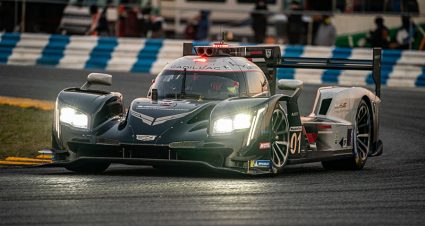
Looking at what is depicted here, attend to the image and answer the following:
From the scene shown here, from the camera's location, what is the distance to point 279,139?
1279 cm

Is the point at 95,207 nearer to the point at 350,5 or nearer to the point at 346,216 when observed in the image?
the point at 346,216

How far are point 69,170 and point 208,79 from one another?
5.90 feet

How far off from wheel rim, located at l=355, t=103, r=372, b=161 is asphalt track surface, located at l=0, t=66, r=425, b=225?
0.28m

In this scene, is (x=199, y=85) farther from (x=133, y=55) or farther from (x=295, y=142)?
(x=133, y=55)

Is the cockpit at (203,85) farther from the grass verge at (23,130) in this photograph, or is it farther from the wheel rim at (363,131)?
the grass verge at (23,130)

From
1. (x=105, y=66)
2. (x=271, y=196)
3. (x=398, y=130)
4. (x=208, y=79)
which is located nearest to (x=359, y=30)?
(x=105, y=66)

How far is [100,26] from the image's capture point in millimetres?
28156

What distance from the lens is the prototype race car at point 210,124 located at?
1203cm

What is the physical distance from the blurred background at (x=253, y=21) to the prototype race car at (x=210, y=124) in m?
12.3

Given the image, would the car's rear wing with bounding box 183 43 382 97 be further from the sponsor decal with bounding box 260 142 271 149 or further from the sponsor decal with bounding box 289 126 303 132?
the sponsor decal with bounding box 260 142 271 149

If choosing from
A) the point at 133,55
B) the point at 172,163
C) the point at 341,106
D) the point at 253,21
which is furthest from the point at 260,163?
the point at 253,21

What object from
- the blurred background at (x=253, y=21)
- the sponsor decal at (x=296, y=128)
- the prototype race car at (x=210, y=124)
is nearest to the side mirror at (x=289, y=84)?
the prototype race car at (x=210, y=124)

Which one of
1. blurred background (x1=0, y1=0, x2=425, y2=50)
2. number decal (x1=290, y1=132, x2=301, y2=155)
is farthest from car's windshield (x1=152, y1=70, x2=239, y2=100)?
blurred background (x1=0, y1=0, x2=425, y2=50)

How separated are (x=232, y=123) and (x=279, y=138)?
87cm
